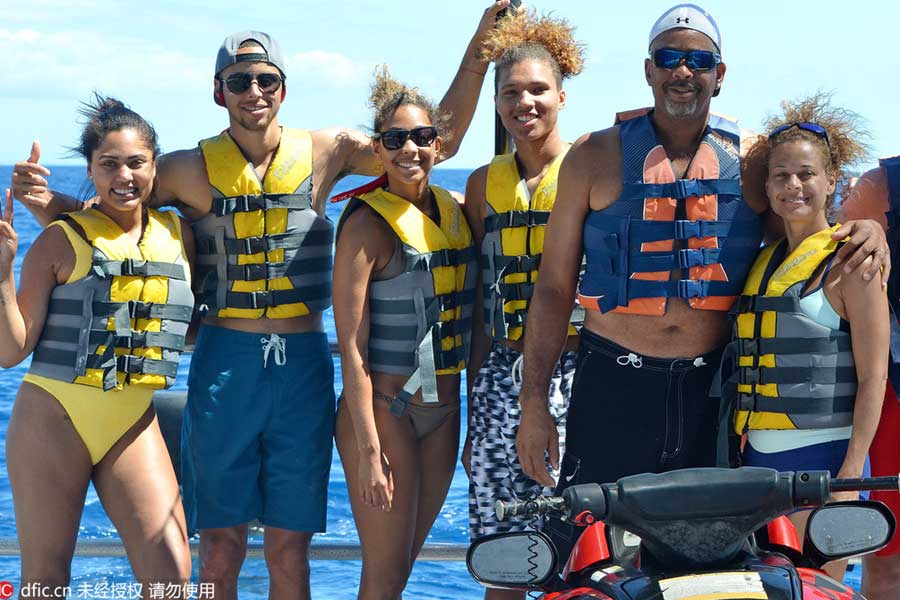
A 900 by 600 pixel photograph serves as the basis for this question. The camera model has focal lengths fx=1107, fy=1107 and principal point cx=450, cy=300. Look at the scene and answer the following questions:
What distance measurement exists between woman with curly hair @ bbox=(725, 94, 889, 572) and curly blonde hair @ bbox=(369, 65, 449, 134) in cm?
126

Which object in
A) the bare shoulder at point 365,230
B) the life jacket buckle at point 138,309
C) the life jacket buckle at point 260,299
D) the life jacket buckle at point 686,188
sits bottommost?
the life jacket buckle at point 138,309

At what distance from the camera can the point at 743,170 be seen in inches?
148

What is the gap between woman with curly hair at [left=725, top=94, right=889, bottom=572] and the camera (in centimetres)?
343

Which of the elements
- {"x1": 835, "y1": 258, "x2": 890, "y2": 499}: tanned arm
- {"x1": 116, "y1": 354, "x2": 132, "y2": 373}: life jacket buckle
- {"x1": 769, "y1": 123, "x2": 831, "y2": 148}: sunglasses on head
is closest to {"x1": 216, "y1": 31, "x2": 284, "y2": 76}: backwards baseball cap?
{"x1": 116, "y1": 354, "x2": 132, "y2": 373}: life jacket buckle

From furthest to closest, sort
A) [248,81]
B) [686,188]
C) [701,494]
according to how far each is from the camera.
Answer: [248,81] → [686,188] → [701,494]

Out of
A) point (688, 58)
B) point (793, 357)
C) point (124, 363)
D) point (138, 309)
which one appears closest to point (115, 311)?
point (138, 309)

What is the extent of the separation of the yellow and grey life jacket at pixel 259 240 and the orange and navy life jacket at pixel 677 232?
4.00 ft

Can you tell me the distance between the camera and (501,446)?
4098mm

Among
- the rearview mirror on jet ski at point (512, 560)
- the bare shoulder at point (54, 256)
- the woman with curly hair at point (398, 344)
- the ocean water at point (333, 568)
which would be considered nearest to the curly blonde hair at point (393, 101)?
the woman with curly hair at point (398, 344)

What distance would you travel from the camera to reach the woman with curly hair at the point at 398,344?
3.96 m

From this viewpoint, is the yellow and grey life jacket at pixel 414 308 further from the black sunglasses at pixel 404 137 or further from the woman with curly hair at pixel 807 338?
the woman with curly hair at pixel 807 338

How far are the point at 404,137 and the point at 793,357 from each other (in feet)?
5.20

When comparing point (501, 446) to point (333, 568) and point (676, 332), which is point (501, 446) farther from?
point (333, 568)

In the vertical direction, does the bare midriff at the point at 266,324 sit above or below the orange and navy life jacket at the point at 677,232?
below
